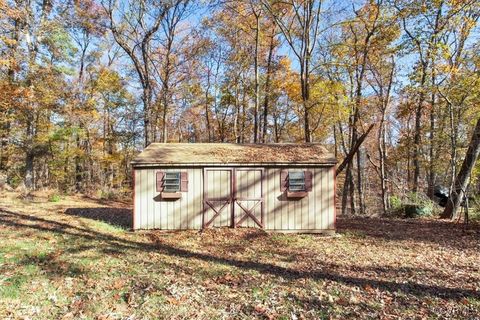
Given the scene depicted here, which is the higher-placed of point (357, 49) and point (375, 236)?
point (357, 49)

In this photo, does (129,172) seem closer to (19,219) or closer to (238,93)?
(238,93)

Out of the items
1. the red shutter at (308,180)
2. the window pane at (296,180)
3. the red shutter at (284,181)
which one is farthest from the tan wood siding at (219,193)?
the red shutter at (308,180)

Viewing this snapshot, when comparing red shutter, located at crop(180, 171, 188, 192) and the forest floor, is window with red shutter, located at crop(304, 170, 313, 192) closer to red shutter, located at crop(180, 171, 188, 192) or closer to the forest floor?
the forest floor

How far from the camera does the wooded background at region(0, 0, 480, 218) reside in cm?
1316

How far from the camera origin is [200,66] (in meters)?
24.1

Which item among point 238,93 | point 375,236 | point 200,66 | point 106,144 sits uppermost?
point 200,66

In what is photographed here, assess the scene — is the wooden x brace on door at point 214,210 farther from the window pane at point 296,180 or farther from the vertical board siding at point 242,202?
the window pane at point 296,180

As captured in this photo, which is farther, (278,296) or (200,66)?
(200,66)

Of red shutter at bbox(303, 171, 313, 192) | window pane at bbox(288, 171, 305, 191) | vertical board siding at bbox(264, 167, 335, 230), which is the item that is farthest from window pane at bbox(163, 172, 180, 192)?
red shutter at bbox(303, 171, 313, 192)

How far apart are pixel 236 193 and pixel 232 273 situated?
158 inches

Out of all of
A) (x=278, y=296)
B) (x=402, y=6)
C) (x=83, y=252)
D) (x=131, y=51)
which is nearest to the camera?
(x=278, y=296)

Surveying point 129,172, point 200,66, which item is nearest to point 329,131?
point 200,66

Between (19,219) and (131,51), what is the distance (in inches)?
481

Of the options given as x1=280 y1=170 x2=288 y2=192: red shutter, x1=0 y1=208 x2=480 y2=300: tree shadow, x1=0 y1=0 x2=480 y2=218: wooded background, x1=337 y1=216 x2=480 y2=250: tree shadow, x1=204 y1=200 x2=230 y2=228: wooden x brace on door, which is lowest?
x1=337 y1=216 x2=480 y2=250: tree shadow
